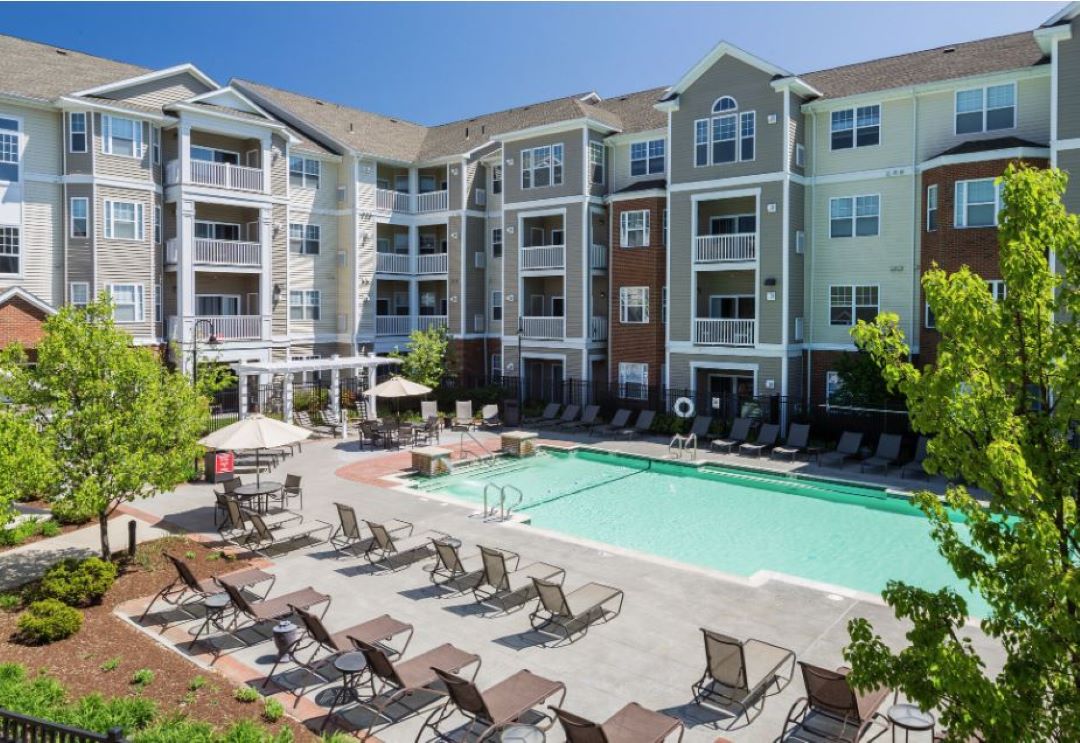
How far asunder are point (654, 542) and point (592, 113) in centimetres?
2217

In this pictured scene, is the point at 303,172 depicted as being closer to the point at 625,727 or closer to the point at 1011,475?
the point at 625,727

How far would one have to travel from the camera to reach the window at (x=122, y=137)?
3006 cm

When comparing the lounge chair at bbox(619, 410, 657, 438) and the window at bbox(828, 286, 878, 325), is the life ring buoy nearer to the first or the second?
the lounge chair at bbox(619, 410, 657, 438)

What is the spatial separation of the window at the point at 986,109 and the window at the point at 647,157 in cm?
1134

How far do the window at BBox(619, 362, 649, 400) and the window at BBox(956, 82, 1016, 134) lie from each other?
1402cm

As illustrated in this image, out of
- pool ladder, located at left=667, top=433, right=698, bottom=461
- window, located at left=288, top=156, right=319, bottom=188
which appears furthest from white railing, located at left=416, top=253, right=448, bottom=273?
pool ladder, located at left=667, top=433, right=698, bottom=461

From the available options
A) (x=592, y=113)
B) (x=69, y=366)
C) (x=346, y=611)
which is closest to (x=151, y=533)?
(x=69, y=366)

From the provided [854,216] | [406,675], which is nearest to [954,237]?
[854,216]

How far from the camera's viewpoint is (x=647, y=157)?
34.0 metres

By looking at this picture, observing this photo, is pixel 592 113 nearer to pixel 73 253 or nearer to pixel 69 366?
pixel 73 253

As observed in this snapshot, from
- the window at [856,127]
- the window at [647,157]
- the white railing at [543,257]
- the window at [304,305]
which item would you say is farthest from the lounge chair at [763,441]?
the window at [304,305]

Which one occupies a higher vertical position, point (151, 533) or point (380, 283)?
point (380, 283)

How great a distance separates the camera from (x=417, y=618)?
41.6 feet

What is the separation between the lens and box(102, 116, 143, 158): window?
30.1 meters
